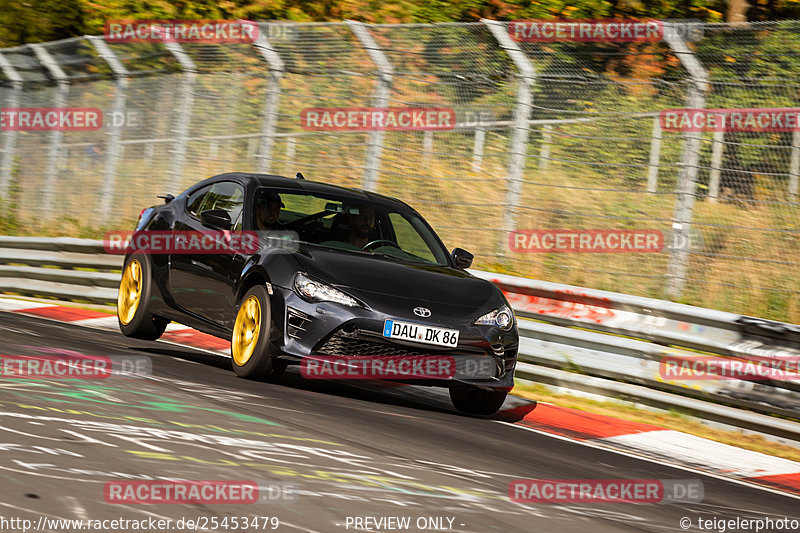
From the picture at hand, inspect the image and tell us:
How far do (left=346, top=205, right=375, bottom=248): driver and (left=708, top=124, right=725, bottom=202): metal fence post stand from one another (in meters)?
2.91

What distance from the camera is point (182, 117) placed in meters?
14.9

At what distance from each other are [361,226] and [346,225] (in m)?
0.14

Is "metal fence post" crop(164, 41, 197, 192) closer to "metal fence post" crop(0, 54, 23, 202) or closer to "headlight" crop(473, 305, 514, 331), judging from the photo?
"metal fence post" crop(0, 54, 23, 202)

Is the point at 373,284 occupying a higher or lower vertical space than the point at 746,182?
lower

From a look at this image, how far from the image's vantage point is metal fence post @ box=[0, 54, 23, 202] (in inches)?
699

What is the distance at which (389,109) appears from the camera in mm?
12156

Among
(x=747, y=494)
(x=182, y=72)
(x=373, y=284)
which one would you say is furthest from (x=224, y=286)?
(x=182, y=72)

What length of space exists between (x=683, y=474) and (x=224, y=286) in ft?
11.2

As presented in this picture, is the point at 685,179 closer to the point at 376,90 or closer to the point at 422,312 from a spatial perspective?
the point at 422,312

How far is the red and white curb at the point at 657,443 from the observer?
7031 millimetres

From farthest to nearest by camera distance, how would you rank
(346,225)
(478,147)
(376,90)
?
1. (376,90)
2. (478,147)
3. (346,225)

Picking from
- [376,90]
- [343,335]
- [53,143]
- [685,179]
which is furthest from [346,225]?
[53,143]

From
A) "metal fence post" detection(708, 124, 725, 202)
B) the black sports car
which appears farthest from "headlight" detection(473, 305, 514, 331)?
"metal fence post" detection(708, 124, 725, 202)

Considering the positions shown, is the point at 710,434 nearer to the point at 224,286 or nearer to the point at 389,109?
the point at 224,286
